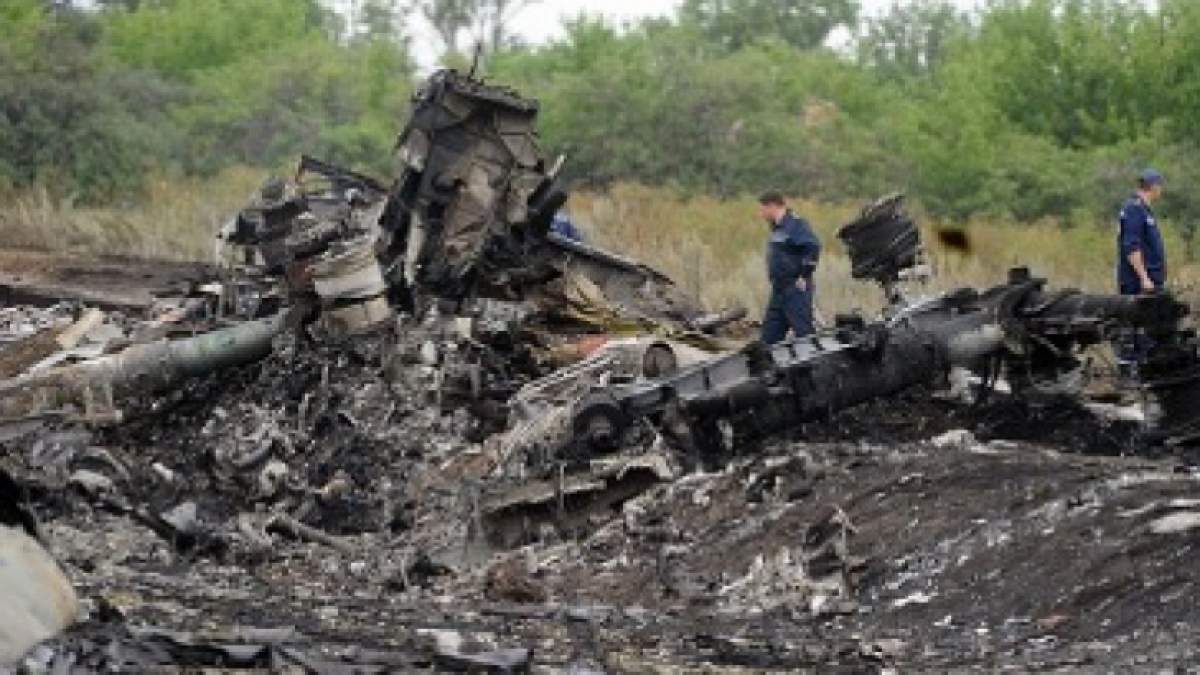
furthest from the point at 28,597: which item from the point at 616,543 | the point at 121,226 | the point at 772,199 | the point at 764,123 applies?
the point at 764,123

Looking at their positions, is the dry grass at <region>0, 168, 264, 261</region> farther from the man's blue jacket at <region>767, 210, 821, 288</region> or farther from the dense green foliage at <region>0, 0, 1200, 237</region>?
the man's blue jacket at <region>767, 210, 821, 288</region>

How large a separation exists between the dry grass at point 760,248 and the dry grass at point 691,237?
0.09ft

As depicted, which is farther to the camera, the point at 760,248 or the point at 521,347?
the point at 760,248

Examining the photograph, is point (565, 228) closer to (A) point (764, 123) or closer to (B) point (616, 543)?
Answer: (B) point (616, 543)

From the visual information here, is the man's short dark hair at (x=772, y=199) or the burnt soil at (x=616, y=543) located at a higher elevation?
the man's short dark hair at (x=772, y=199)

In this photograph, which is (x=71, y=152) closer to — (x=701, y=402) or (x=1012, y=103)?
(x=1012, y=103)

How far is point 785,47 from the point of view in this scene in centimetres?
6612

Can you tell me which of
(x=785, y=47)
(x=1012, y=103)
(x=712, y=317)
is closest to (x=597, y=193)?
(x=1012, y=103)

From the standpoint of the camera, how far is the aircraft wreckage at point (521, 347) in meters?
13.9

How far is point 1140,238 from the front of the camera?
52.3 feet

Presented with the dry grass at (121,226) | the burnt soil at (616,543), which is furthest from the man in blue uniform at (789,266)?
the dry grass at (121,226)

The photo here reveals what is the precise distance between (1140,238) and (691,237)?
43.5 ft

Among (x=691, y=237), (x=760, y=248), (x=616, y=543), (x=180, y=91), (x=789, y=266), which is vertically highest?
(x=180, y=91)

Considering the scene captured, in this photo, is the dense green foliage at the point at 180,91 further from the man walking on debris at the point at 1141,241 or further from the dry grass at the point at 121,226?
the man walking on debris at the point at 1141,241
